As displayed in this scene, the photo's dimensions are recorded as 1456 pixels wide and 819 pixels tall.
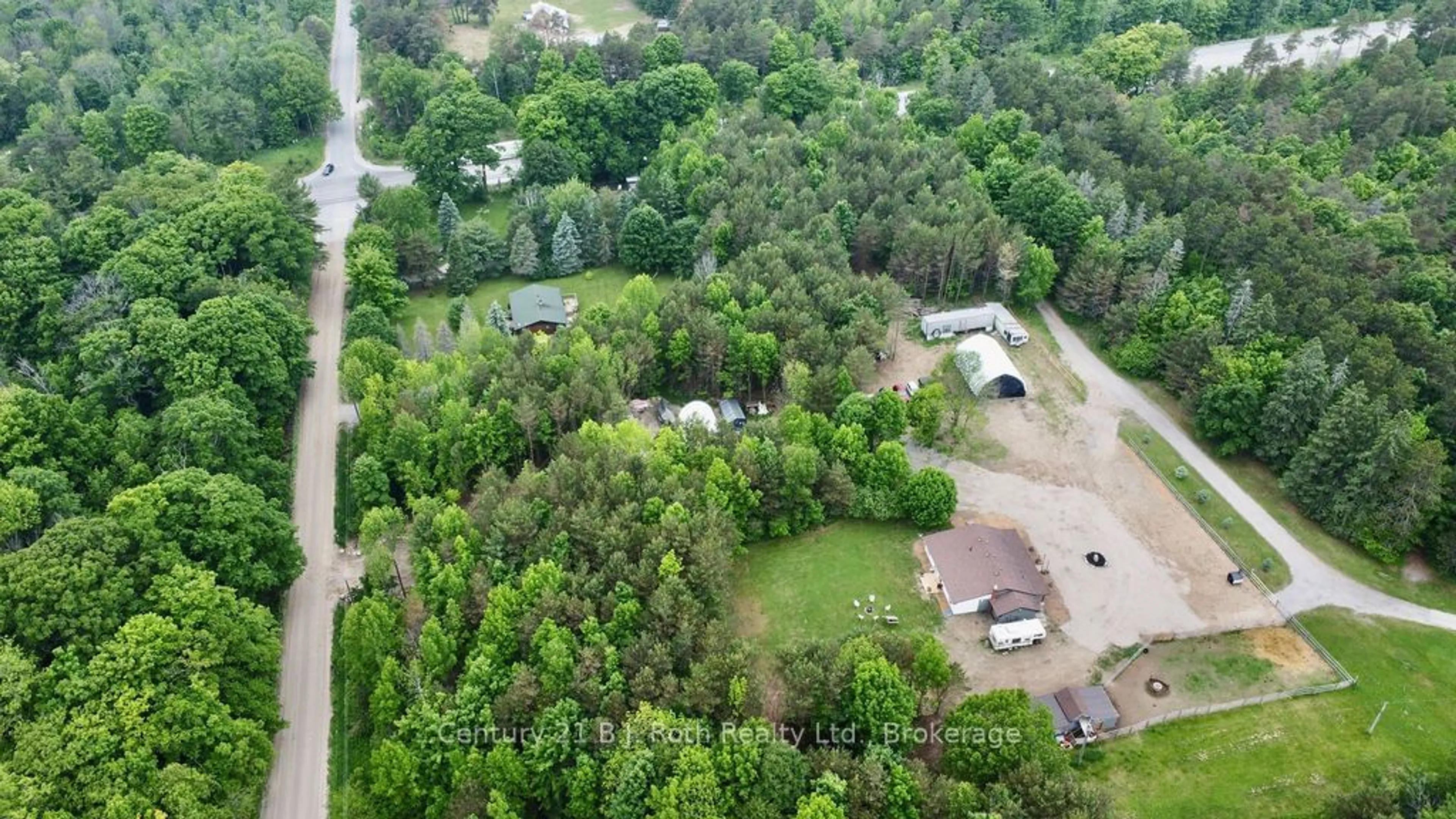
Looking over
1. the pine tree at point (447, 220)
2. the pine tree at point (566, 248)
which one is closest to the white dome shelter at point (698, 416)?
the pine tree at point (566, 248)

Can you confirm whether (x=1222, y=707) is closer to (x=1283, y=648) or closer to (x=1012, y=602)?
(x=1283, y=648)

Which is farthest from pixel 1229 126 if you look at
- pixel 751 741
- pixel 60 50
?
pixel 60 50

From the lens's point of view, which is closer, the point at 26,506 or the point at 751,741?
the point at 751,741

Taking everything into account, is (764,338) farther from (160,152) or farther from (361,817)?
(160,152)

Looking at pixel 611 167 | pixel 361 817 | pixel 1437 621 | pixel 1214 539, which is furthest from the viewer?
pixel 611 167

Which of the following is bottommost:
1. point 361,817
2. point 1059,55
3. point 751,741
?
point 361,817

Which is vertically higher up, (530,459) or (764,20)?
(764,20)

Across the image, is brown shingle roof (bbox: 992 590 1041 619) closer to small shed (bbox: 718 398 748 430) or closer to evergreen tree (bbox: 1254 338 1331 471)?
small shed (bbox: 718 398 748 430)

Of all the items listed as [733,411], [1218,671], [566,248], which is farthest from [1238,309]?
[566,248]
